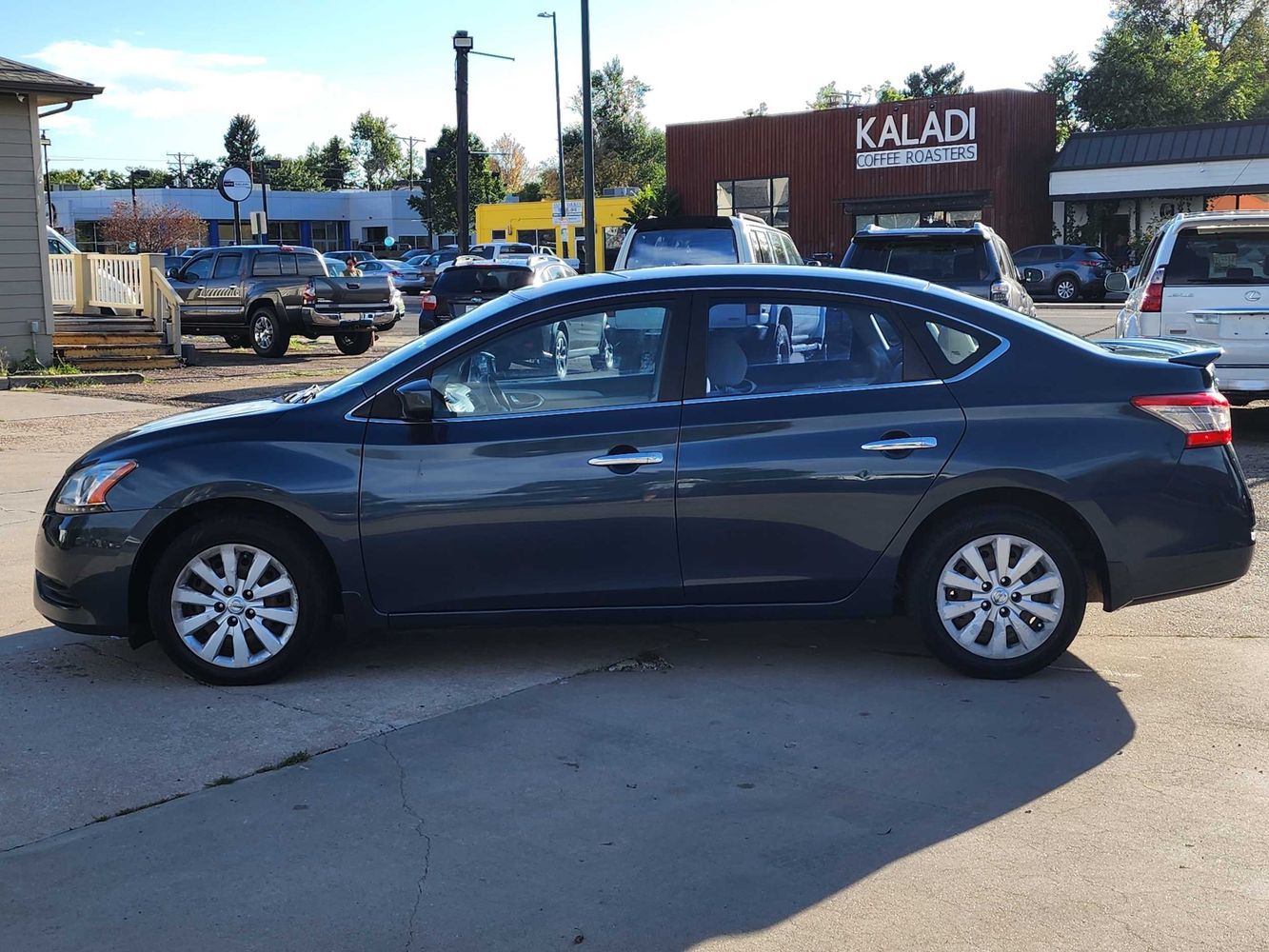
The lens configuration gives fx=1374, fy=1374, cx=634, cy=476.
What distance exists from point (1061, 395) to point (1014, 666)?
1.11m

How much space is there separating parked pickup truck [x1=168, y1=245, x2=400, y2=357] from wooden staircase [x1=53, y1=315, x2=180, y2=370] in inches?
79.1

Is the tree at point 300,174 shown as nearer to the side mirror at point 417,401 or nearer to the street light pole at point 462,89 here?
the street light pole at point 462,89

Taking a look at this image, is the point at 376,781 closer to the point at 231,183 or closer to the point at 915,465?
the point at 915,465

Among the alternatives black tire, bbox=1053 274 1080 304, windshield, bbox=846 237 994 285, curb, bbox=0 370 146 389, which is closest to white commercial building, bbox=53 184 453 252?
black tire, bbox=1053 274 1080 304

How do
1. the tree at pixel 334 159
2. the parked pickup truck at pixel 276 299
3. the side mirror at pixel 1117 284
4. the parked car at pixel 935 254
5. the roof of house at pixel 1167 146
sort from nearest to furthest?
the side mirror at pixel 1117 284 < the parked car at pixel 935 254 < the parked pickup truck at pixel 276 299 < the roof of house at pixel 1167 146 < the tree at pixel 334 159

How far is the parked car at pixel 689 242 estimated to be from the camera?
14.6m

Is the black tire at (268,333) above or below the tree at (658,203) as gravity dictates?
below

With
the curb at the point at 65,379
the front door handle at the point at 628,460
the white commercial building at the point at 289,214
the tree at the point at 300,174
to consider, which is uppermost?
the tree at the point at 300,174

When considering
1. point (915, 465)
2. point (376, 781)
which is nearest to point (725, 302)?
point (915, 465)

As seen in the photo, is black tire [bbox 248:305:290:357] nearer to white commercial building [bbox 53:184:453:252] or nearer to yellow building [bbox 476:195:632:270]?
yellow building [bbox 476:195:632:270]

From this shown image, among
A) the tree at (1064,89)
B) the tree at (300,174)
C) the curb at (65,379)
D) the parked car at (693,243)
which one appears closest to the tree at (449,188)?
the tree at (300,174)

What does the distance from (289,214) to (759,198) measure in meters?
46.9

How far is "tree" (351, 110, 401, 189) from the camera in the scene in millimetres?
128625

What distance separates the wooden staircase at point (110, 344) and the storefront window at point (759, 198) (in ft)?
89.4
